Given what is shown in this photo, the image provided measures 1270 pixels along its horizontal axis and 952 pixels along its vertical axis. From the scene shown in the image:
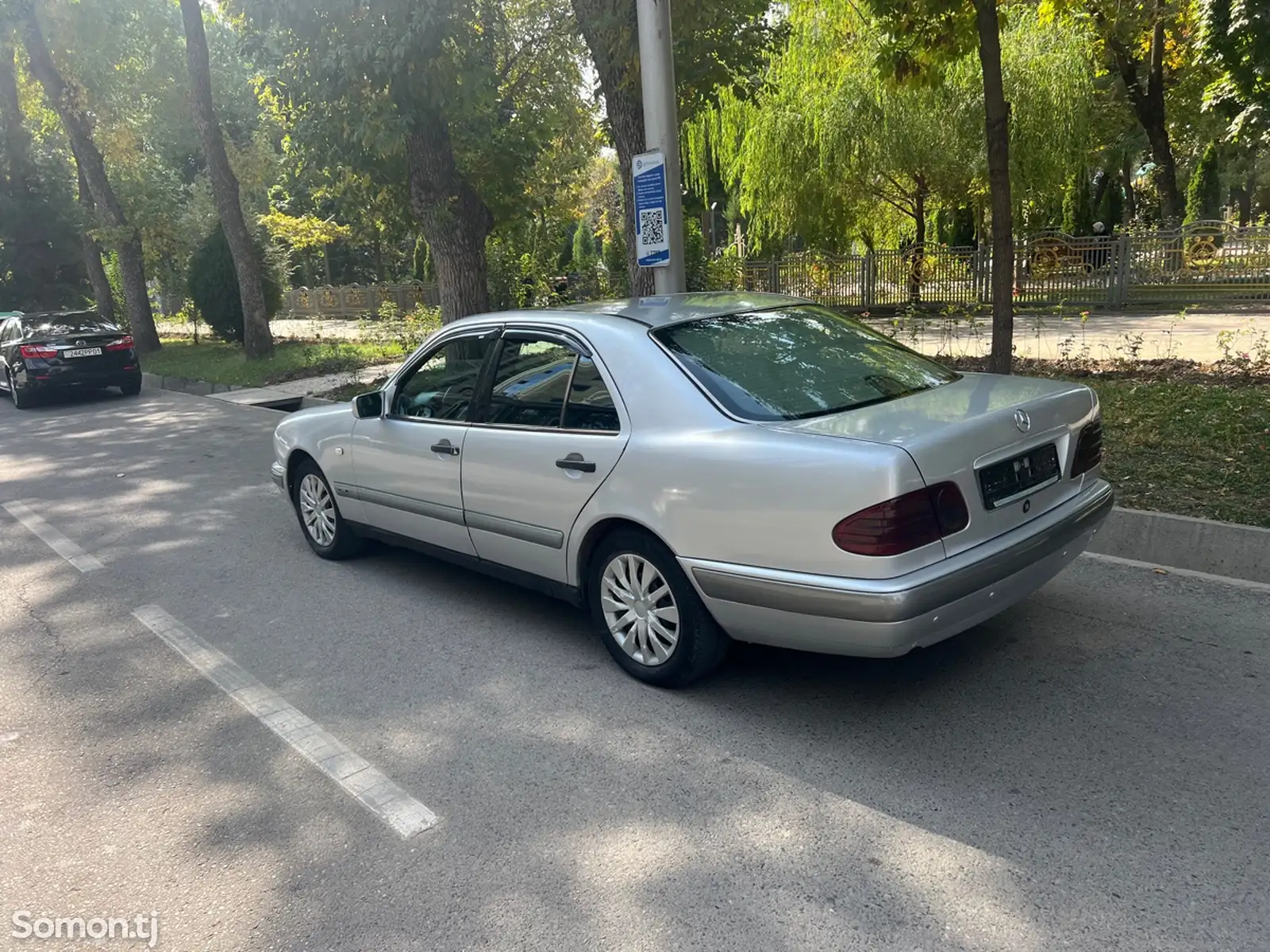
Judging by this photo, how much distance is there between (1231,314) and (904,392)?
52.9 feet

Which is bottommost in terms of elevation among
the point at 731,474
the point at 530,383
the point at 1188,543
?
the point at 1188,543

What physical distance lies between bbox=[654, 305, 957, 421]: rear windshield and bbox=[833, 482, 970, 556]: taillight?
25.3 inches

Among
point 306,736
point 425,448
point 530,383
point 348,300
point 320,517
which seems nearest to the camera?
point 306,736

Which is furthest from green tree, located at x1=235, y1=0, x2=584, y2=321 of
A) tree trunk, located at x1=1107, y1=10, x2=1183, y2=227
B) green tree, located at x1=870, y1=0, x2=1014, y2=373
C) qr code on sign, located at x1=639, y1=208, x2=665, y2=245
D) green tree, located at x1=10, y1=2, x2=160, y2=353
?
tree trunk, located at x1=1107, y1=10, x2=1183, y2=227

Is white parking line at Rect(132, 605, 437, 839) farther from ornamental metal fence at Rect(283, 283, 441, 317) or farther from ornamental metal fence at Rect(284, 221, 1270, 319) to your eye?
ornamental metal fence at Rect(283, 283, 441, 317)

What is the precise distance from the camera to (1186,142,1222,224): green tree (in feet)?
124

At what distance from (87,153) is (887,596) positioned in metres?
23.0

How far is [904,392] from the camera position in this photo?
4.17 m

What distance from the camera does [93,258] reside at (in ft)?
78.1

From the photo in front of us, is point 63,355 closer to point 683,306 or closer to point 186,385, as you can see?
point 186,385

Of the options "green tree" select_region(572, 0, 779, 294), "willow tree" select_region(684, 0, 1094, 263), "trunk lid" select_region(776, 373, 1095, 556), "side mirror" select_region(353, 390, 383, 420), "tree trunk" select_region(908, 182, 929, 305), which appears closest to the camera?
"trunk lid" select_region(776, 373, 1095, 556)

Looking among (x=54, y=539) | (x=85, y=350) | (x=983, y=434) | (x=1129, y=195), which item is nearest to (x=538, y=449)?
(x=983, y=434)

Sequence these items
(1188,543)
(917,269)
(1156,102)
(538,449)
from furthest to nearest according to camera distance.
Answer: (1156,102) → (917,269) → (1188,543) → (538,449)

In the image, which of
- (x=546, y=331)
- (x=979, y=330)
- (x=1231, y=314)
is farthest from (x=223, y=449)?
(x=1231, y=314)
